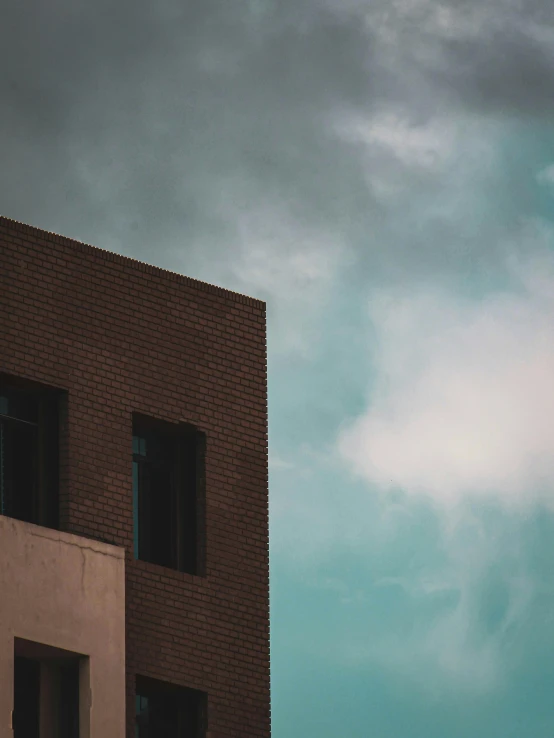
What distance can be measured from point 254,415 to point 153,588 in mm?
3601

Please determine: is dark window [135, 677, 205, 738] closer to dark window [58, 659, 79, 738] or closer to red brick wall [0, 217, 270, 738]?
red brick wall [0, 217, 270, 738]

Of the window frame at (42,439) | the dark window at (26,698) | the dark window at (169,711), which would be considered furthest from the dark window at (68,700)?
the window frame at (42,439)

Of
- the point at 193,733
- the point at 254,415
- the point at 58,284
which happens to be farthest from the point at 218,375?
the point at 193,733

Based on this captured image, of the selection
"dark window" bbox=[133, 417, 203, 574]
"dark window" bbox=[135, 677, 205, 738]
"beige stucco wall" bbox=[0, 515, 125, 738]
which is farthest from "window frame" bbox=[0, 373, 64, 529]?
"dark window" bbox=[135, 677, 205, 738]

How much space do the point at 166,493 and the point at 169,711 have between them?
10.3 feet

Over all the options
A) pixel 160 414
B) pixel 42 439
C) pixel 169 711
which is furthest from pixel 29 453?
pixel 169 711

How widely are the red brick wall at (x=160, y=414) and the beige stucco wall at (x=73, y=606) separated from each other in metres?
0.39

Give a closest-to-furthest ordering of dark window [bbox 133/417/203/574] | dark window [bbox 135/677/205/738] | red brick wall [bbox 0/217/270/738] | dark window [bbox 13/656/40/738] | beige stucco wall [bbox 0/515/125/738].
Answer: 1. beige stucco wall [bbox 0/515/125/738]
2. dark window [bbox 13/656/40/738]
3. red brick wall [bbox 0/217/270/738]
4. dark window [bbox 135/677/205/738]
5. dark window [bbox 133/417/203/574]

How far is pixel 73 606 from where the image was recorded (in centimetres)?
2900

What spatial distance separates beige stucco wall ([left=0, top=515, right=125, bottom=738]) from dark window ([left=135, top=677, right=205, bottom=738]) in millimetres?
1165

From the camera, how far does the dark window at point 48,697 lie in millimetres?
28703

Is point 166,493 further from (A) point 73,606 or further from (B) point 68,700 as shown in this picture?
(B) point 68,700

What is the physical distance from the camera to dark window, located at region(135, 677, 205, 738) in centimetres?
3022

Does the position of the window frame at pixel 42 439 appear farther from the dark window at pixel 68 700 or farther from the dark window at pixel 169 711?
the dark window at pixel 169 711
